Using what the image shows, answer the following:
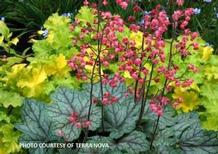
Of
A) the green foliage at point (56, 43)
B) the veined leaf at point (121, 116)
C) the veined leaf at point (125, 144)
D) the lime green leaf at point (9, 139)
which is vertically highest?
the green foliage at point (56, 43)

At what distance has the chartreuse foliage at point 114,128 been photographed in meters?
2.45

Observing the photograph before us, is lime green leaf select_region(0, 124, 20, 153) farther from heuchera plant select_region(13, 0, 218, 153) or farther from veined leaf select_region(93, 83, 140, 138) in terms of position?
veined leaf select_region(93, 83, 140, 138)

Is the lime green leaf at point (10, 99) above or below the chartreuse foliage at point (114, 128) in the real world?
above

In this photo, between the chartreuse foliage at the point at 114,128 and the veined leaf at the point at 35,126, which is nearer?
the chartreuse foliage at the point at 114,128

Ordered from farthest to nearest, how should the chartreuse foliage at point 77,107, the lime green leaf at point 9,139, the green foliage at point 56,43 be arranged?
1. the green foliage at point 56,43
2. the lime green leaf at point 9,139
3. the chartreuse foliage at point 77,107

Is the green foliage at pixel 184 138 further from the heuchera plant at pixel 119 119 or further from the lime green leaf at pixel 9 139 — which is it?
the lime green leaf at pixel 9 139

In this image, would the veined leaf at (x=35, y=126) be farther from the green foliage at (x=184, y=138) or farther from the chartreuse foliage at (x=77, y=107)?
the green foliage at (x=184, y=138)

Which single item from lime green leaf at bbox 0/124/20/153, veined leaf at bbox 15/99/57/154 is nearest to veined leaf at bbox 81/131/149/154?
veined leaf at bbox 15/99/57/154

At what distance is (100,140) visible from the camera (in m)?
2.44

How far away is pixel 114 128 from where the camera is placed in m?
2.56

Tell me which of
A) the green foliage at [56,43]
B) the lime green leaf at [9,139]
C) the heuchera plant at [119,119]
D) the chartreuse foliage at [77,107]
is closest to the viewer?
the heuchera plant at [119,119]

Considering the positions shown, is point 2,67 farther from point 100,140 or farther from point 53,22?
point 100,140

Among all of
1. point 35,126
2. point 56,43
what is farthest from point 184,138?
point 56,43

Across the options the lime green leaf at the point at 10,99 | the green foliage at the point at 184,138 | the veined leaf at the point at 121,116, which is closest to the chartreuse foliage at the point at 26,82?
the lime green leaf at the point at 10,99
